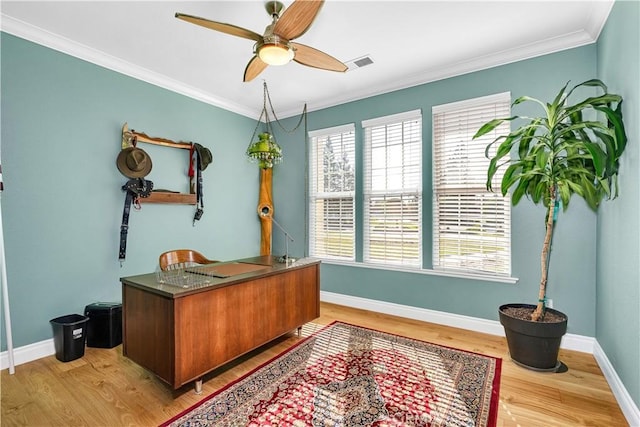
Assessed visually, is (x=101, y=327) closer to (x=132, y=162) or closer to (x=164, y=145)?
(x=132, y=162)

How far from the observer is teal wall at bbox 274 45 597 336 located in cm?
269

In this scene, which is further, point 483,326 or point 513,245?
point 483,326

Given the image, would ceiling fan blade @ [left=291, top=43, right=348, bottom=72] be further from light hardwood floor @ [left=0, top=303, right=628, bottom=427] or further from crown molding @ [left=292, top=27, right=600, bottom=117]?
light hardwood floor @ [left=0, top=303, right=628, bottom=427]

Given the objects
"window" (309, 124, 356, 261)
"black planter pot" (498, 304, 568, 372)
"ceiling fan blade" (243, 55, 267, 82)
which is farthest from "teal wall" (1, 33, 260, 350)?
"black planter pot" (498, 304, 568, 372)

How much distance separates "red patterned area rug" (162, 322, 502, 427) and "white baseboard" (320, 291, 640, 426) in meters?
0.63

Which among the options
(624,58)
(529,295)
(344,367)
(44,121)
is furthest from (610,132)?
(44,121)

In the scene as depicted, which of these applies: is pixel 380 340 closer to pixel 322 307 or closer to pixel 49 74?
pixel 322 307

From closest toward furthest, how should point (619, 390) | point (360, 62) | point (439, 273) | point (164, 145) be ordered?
point (619, 390)
point (360, 62)
point (439, 273)
point (164, 145)

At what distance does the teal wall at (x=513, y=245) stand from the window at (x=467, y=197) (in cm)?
9

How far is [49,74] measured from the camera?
8.84ft

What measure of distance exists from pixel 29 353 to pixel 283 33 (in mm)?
3314

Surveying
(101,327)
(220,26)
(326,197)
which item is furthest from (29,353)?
(326,197)

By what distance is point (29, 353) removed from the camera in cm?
255

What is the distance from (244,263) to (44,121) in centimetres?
217
